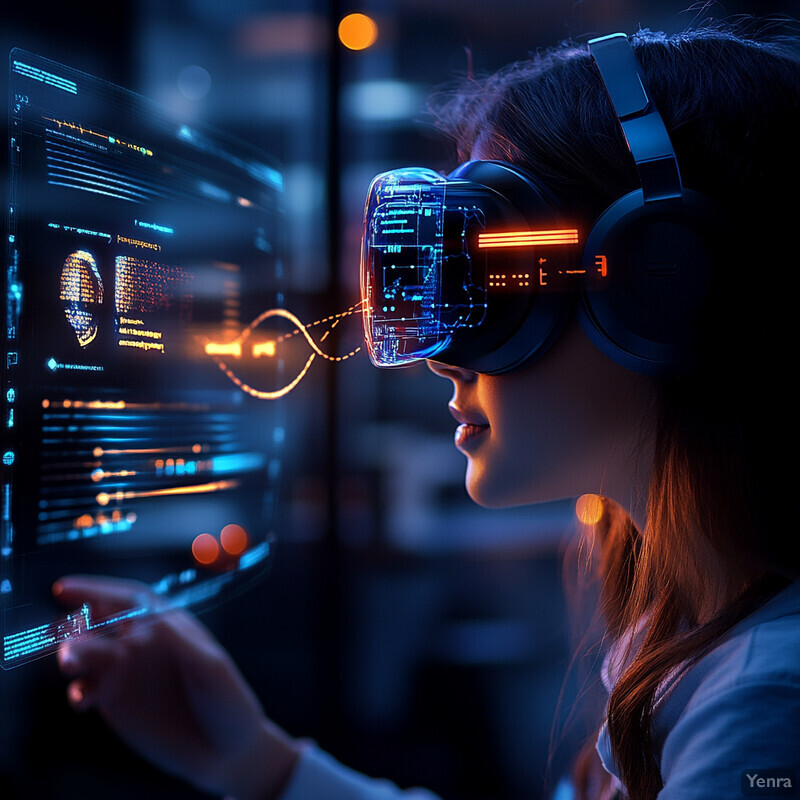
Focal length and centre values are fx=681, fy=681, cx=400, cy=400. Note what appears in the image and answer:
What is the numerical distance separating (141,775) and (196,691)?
0.28ft

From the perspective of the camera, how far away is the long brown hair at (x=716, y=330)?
0.44 meters

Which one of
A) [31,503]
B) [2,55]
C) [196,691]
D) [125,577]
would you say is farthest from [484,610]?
[2,55]

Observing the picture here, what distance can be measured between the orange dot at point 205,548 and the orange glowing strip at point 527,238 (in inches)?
13.6

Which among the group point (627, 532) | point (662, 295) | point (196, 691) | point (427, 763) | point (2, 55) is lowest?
point (427, 763)

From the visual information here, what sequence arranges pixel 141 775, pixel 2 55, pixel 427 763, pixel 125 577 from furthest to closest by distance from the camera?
1. pixel 427 763
2. pixel 141 775
3. pixel 125 577
4. pixel 2 55

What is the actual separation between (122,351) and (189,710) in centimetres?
40

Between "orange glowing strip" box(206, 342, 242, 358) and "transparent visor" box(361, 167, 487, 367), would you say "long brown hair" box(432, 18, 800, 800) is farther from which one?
"orange glowing strip" box(206, 342, 242, 358)

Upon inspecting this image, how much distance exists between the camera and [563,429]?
50 cm

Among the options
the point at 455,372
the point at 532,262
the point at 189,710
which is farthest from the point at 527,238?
the point at 189,710

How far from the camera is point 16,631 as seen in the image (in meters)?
0.42

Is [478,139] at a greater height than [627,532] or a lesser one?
greater

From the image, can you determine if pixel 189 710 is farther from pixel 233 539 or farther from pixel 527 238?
pixel 527 238

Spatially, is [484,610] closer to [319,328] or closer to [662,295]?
[319,328]

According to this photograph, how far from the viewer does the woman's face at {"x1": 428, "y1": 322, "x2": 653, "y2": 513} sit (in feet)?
1.60
